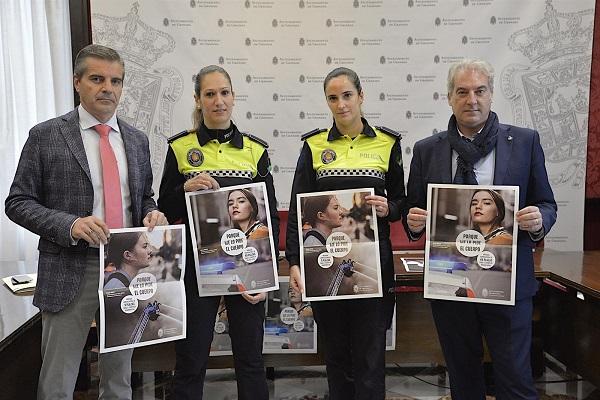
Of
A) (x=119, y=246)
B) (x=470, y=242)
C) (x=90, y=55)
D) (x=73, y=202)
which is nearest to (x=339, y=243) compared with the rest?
(x=470, y=242)

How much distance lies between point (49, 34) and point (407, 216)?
112 inches

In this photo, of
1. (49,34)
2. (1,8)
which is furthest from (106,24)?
(1,8)

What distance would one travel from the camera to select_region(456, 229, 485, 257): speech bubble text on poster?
6.42 feet

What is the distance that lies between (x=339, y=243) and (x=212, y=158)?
566mm

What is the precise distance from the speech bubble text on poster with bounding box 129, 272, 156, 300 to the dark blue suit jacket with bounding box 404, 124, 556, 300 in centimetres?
103

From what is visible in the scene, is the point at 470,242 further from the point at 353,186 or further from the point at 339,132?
the point at 339,132

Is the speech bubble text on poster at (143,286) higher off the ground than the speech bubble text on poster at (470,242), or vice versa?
the speech bubble text on poster at (470,242)

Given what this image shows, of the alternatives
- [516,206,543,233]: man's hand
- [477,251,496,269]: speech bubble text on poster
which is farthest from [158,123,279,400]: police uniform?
[516,206,543,233]: man's hand

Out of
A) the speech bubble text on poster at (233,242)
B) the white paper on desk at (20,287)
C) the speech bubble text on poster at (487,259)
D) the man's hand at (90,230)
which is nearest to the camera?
the man's hand at (90,230)

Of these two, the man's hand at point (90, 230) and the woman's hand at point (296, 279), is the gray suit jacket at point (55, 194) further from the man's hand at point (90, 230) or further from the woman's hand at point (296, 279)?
the woman's hand at point (296, 279)

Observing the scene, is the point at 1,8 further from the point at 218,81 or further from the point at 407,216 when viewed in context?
the point at 407,216

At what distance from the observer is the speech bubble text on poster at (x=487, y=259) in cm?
195

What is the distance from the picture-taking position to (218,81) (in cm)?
208

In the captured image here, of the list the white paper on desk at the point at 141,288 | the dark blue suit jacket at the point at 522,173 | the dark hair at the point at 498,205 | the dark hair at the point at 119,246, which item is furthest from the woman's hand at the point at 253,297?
the dark hair at the point at 498,205
